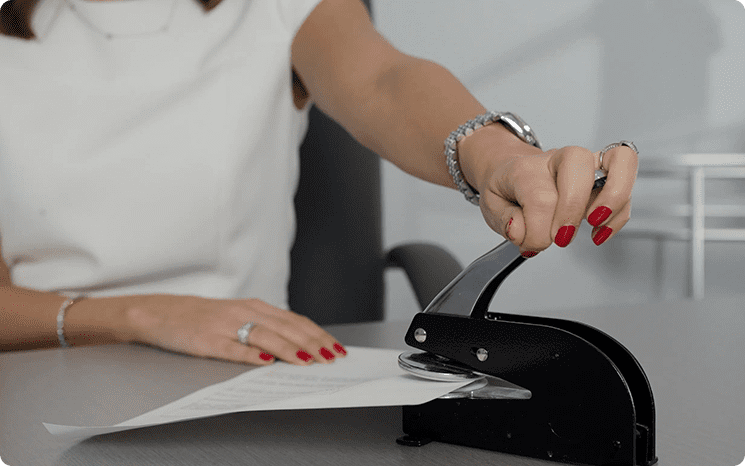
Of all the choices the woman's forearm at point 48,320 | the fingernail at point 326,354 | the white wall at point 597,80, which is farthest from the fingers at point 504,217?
the white wall at point 597,80

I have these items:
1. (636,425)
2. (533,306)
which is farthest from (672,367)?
(533,306)

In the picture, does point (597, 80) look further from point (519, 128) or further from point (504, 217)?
point (504, 217)

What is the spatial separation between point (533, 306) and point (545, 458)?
2.77 metres

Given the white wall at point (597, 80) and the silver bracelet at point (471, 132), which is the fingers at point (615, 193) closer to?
the silver bracelet at point (471, 132)

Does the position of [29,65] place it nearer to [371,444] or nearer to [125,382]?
[125,382]

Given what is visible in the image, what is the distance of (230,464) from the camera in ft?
1.30

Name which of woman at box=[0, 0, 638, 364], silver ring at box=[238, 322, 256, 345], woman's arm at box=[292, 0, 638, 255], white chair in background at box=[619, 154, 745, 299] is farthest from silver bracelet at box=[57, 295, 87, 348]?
white chair in background at box=[619, 154, 745, 299]

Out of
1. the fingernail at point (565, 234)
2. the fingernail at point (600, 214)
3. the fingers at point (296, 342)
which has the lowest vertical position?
the fingers at point (296, 342)

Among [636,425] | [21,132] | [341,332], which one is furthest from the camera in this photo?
[21,132]

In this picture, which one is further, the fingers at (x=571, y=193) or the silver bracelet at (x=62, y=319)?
the silver bracelet at (x=62, y=319)

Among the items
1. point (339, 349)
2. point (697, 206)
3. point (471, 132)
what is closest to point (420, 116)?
point (471, 132)

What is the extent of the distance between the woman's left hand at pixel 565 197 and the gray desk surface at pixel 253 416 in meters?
0.13

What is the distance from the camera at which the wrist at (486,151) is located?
1.81ft

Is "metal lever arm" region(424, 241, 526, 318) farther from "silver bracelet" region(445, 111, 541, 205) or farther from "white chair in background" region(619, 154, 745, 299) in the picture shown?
"white chair in background" region(619, 154, 745, 299)
